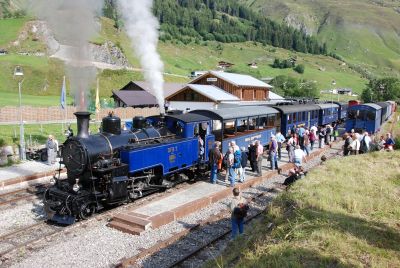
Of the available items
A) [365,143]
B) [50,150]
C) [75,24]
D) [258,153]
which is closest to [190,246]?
[258,153]

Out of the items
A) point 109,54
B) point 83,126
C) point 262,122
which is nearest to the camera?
point 83,126

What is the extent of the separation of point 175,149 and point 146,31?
6125mm

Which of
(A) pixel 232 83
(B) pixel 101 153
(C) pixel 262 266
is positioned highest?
(A) pixel 232 83

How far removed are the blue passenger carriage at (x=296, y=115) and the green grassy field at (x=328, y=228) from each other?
11817 mm

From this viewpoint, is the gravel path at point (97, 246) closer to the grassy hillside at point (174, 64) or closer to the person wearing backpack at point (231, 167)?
the person wearing backpack at point (231, 167)

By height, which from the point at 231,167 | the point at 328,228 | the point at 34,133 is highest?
the point at 34,133

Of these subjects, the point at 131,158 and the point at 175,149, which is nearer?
the point at 131,158

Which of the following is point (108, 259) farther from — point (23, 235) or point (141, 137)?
point (141, 137)

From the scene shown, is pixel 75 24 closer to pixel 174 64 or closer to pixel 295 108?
pixel 295 108

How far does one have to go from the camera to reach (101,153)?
1192 centimetres

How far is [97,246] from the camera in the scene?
9.75 m

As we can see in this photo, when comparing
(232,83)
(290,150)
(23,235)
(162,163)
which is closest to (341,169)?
(290,150)

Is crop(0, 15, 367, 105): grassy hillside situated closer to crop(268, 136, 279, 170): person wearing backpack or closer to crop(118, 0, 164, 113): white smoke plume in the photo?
crop(118, 0, 164, 113): white smoke plume

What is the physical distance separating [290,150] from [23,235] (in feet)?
42.8
